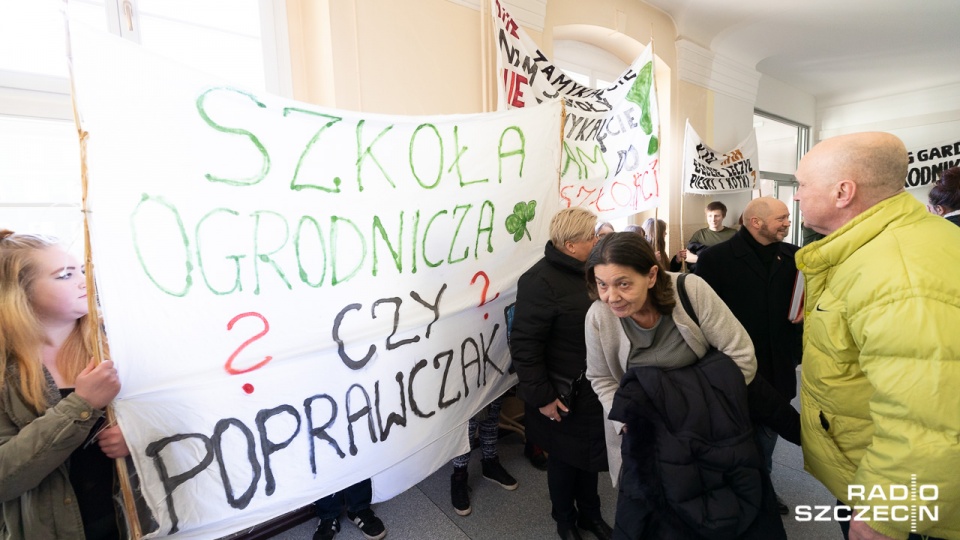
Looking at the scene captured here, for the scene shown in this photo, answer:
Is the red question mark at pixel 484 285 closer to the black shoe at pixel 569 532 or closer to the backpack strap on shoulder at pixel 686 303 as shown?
the backpack strap on shoulder at pixel 686 303


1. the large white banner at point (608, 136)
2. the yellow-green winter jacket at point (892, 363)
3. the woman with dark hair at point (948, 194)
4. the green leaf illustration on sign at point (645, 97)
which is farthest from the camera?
the green leaf illustration on sign at point (645, 97)

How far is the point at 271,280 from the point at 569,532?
5.26 ft

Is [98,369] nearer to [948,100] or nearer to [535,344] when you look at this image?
[535,344]

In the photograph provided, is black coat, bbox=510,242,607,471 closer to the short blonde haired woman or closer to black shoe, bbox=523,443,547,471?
the short blonde haired woman

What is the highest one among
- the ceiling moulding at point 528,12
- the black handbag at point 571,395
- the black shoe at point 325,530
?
the ceiling moulding at point 528,12

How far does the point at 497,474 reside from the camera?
238 cm

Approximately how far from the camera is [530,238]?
202 centimetres

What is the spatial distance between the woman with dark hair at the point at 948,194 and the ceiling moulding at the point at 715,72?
8.84 feet

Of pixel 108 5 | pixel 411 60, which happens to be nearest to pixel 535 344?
pixel 411 60

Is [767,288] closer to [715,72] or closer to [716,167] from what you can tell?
[716,167]

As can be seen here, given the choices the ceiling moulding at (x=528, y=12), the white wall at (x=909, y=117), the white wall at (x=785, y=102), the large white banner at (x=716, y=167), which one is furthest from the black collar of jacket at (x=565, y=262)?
the white wall at (x=909, y=117)

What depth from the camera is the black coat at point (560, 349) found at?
168 centimetres

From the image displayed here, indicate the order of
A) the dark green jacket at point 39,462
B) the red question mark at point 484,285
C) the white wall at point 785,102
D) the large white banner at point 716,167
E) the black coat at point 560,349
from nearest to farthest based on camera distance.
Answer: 1. the dark green jacket at point 39,462
2. the black coat at point 560,349
3. the red question mark at point 484,285
4. the large white banner at point 716,167
5. the white wall at point 785,102

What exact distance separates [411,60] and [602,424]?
213cm
